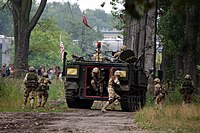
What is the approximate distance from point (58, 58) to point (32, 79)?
306ft

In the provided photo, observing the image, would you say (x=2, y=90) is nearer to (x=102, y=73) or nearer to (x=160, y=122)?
(x=102, y=73)

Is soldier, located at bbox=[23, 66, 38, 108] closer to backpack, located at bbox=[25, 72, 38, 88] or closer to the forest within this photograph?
backpack, located at bbox=[25, 72, 38, 88]

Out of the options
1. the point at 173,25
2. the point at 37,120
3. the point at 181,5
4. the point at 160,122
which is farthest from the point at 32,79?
the point at 181,5

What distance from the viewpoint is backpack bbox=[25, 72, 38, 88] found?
2166 cm

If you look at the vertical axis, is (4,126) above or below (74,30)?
below

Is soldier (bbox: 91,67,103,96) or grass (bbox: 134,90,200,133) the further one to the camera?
soldier (bbox: 91,67,103,96)

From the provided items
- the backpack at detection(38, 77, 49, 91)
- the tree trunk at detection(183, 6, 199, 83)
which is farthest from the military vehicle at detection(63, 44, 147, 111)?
the tree trunk at detection(183, 6, 199, 83)

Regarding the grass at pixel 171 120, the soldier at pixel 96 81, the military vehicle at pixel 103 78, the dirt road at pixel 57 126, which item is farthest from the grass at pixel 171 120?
the soldier at pixel 96 81

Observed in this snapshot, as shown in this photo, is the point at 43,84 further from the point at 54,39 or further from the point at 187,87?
the point at 54,39

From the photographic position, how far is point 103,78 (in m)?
21.9

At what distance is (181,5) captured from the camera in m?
4.38

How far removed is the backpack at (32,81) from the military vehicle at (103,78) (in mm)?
996

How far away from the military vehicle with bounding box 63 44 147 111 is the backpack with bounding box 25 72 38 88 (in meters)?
1.00

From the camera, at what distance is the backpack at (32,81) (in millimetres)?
21656
